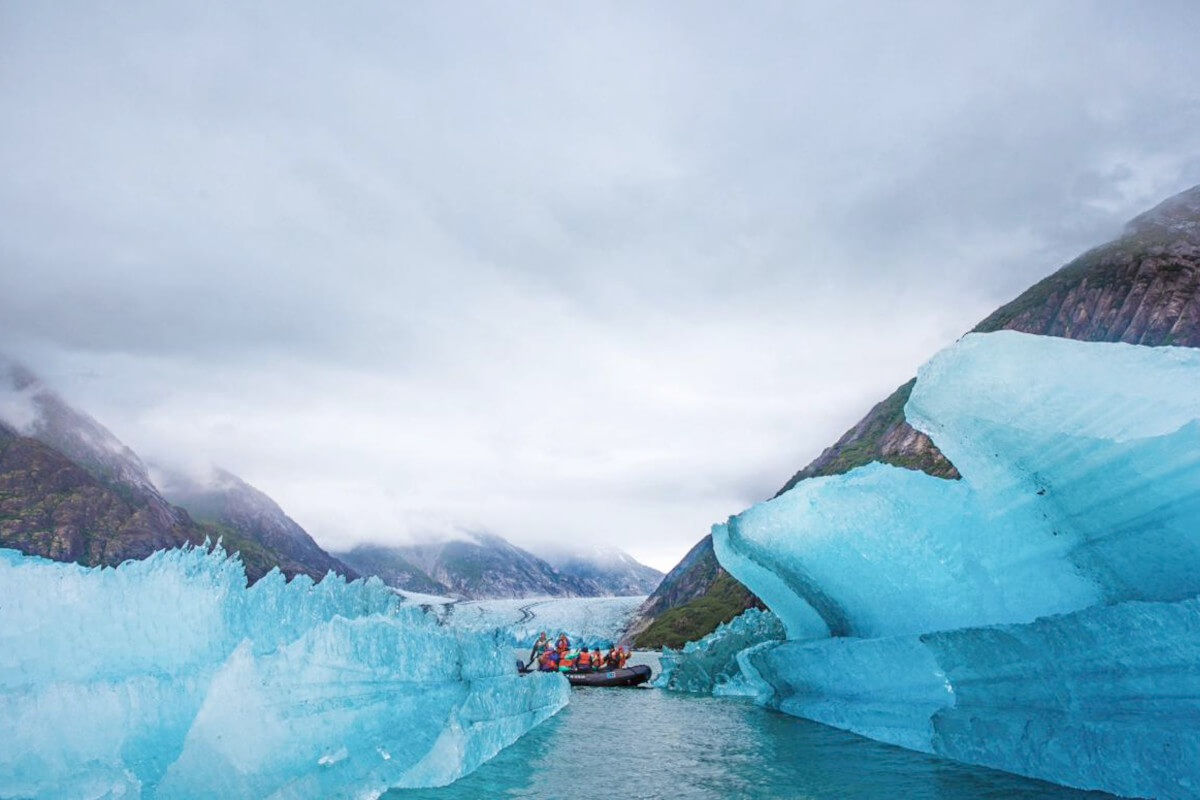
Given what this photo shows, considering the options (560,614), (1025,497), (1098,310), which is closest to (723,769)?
(1025,497)

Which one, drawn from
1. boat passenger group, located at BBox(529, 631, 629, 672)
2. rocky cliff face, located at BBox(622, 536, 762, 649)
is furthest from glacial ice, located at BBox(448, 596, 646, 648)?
boat passenger group, located at BBox(529, 631, 629, 672)

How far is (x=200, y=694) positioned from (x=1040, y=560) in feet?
33.2

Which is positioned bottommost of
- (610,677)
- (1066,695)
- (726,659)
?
(610,677)

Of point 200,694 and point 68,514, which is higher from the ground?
point 68,514

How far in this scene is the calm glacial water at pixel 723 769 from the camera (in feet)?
31.5

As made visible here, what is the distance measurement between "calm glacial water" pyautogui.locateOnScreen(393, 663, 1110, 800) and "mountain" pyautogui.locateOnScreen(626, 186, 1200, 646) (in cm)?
5247

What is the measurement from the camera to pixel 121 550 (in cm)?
11856

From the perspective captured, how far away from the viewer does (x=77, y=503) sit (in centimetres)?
12338

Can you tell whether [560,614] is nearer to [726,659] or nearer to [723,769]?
[726,659]

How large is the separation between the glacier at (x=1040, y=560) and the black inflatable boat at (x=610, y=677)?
24295 mm

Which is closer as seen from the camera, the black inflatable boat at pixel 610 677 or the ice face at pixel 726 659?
the ice face at pixel 726 659

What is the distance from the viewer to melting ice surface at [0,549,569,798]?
6.05 metres

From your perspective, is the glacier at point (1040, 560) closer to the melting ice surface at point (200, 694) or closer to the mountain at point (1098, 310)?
the melting ice surface at point (200, 694)

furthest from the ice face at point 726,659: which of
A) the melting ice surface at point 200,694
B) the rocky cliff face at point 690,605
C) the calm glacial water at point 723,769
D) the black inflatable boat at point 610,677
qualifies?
the rocky cliff face at point 690,605
